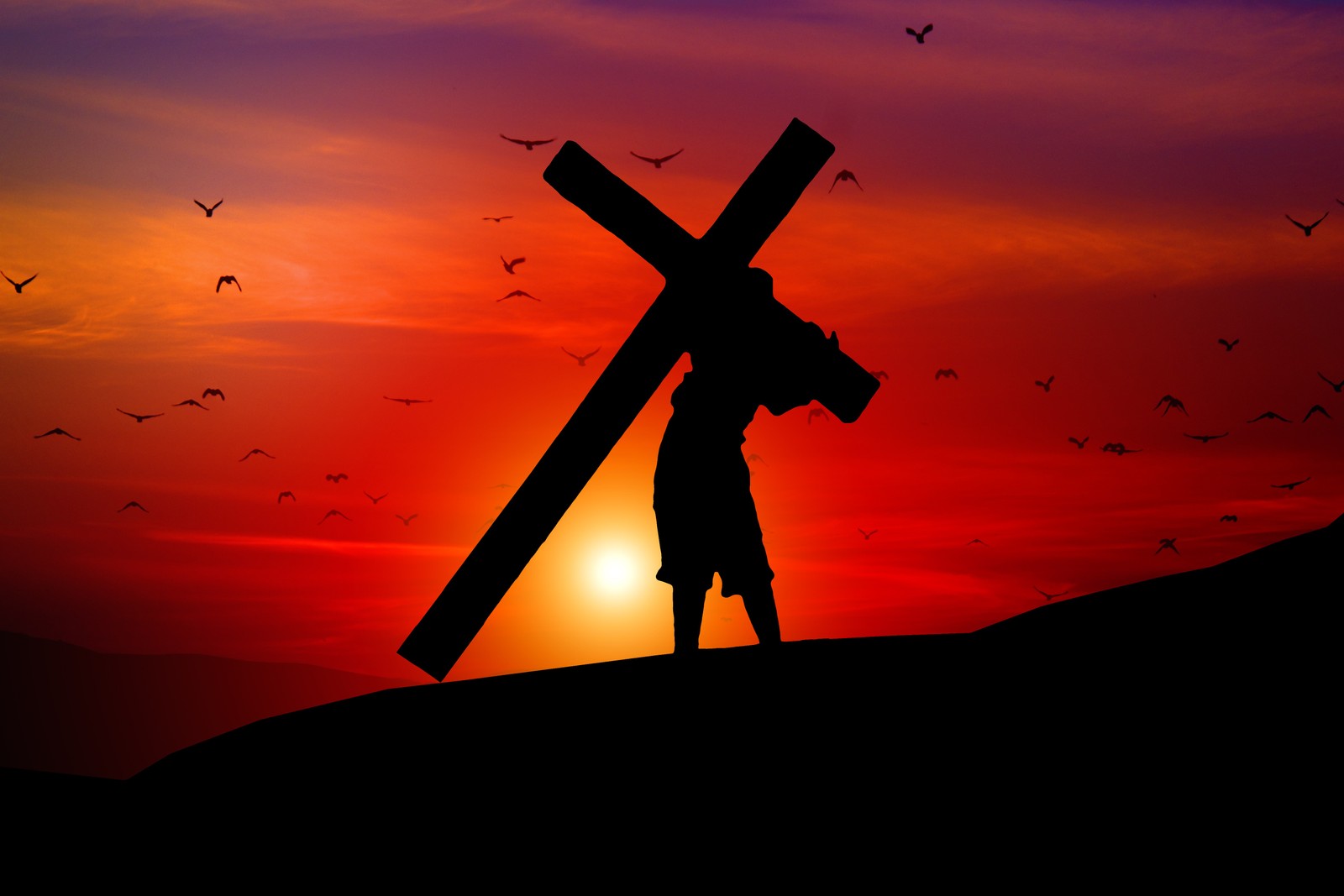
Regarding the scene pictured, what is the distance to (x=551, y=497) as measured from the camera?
8.48m

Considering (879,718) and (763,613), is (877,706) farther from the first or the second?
(763,613)

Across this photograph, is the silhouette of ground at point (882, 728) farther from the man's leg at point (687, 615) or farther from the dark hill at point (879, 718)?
the man's leg at point (687, 615)

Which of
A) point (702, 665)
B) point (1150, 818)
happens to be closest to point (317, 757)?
point (702, 665)

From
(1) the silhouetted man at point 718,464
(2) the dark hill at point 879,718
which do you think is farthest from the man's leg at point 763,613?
(2) the dark hill at point 879,718

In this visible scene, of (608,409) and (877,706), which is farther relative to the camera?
(608,409)

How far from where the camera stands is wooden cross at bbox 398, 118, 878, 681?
8.44 m

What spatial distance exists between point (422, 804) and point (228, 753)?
6.06 ft

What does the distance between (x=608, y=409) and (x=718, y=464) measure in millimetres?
876

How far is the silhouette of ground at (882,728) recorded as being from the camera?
17.6 feet

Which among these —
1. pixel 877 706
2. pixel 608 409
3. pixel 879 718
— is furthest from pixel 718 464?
pixel 879 718

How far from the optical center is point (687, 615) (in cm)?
868

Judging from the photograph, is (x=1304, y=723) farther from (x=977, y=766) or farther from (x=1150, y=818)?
(x=977, y=766)

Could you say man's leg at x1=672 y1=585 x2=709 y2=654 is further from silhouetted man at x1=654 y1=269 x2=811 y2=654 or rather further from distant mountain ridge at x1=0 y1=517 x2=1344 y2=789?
distant mountain ridge at x1=0 y1=517 x2=1344 y2=789

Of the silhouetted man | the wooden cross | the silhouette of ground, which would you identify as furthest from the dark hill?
the silhouetted man
